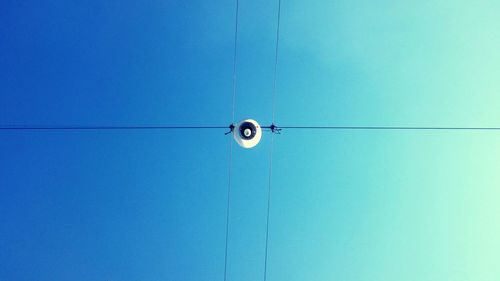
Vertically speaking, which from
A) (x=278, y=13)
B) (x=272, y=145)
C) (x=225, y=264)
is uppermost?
(x=278, y=13)

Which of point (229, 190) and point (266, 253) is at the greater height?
point (229, 190)

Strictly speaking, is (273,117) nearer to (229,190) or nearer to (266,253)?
(229,190)

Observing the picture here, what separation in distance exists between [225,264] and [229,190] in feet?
6.74

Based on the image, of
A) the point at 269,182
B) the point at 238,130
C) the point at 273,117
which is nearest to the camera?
the point at 238,130

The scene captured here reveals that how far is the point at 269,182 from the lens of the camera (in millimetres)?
9758

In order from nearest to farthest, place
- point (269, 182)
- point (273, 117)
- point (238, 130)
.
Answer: point (238, 130) < point (273, 117) < point (269, 182)

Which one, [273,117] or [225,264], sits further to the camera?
[225,264]

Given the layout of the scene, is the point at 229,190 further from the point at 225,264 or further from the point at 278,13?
the point at 278,13

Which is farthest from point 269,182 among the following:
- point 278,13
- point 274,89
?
point 278,13

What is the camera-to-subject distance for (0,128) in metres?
9.22

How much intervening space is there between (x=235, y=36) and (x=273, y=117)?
7.84ft

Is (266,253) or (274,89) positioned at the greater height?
(274,89)

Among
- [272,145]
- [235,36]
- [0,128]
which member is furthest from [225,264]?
[0,128]

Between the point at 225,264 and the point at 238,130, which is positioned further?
the point at 225,264
